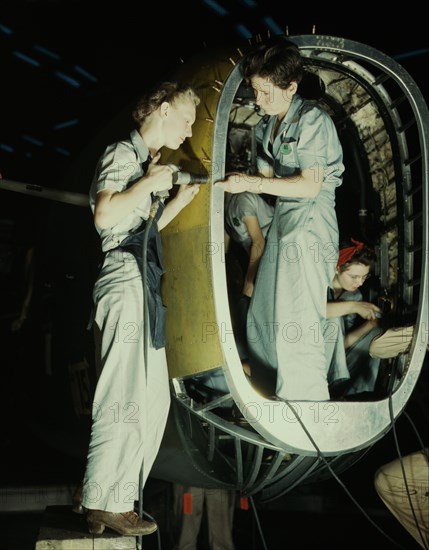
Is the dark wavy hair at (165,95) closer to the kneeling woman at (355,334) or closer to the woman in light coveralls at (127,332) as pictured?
the woman in light coveralls at (127,332)

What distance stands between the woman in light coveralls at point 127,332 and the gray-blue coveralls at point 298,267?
0.53 meters

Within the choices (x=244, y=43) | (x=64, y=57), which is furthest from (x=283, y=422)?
(x=64, y=57)

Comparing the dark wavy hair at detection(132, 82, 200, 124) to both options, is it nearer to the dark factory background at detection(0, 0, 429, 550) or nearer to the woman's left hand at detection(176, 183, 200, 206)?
the woman's left hand at detection(176, 183, 200, 206)

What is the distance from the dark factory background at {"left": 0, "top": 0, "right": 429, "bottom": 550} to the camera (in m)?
4.66

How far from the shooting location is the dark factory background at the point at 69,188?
4656 millimetres

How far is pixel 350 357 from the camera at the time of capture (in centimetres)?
426

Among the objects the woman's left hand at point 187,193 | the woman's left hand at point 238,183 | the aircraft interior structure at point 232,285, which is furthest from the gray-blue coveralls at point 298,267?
the woman's left hand at point 187,193

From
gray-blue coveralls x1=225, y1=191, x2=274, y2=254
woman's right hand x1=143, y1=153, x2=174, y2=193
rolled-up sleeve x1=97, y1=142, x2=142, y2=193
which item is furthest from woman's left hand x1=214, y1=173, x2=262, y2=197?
gray-blue coveralls x1=225, y1=191, x2=274, y2=254

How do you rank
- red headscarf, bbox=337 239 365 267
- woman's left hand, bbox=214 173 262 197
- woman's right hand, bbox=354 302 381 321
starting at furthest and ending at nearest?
red headscarf, bbox=337 239 365 267
woman's right hand, bbox=354 302 381 321
woman's left hand, bbox=214 173 262 197

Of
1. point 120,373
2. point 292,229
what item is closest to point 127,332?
point 120,373

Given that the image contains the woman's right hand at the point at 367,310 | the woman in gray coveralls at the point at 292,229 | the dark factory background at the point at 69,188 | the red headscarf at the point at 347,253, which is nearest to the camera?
the woman in gray coveralls at the point at 292,229

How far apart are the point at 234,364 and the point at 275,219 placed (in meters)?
0.83

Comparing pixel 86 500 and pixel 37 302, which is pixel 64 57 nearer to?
pixel 37 302

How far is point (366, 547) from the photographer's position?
16.6ft
